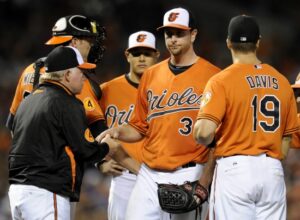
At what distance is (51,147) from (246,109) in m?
1.39

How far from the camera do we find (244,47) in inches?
233

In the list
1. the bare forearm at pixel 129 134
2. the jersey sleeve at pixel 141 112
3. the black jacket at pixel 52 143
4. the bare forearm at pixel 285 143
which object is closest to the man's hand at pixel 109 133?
A: the bare forearm at pixel 129 134

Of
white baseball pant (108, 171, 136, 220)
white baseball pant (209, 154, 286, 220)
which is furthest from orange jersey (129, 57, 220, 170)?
white baseball pant (108, 171, 136, 220)

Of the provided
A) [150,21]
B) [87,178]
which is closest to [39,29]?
[150,21]

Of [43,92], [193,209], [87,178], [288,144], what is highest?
[43,92]

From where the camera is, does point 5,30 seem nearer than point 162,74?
No

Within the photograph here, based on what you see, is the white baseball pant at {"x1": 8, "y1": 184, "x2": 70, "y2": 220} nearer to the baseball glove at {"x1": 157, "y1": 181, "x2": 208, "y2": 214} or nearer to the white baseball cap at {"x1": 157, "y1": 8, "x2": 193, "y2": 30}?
the baseball glove at {"x1": 157, "y1": 181, "x2": 208, "y2": 214}

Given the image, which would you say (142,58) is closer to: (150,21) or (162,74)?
(162,74)

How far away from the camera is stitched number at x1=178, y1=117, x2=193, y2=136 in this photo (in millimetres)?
6348

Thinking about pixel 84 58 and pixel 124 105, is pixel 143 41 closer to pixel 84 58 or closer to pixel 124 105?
pixel 124 105

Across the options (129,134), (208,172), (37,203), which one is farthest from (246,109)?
(37,203)

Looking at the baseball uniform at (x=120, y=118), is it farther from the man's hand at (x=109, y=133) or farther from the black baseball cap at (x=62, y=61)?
the black baseball cap at (x=62, y=61)

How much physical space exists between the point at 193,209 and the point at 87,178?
6.33 m

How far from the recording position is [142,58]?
7445mm
